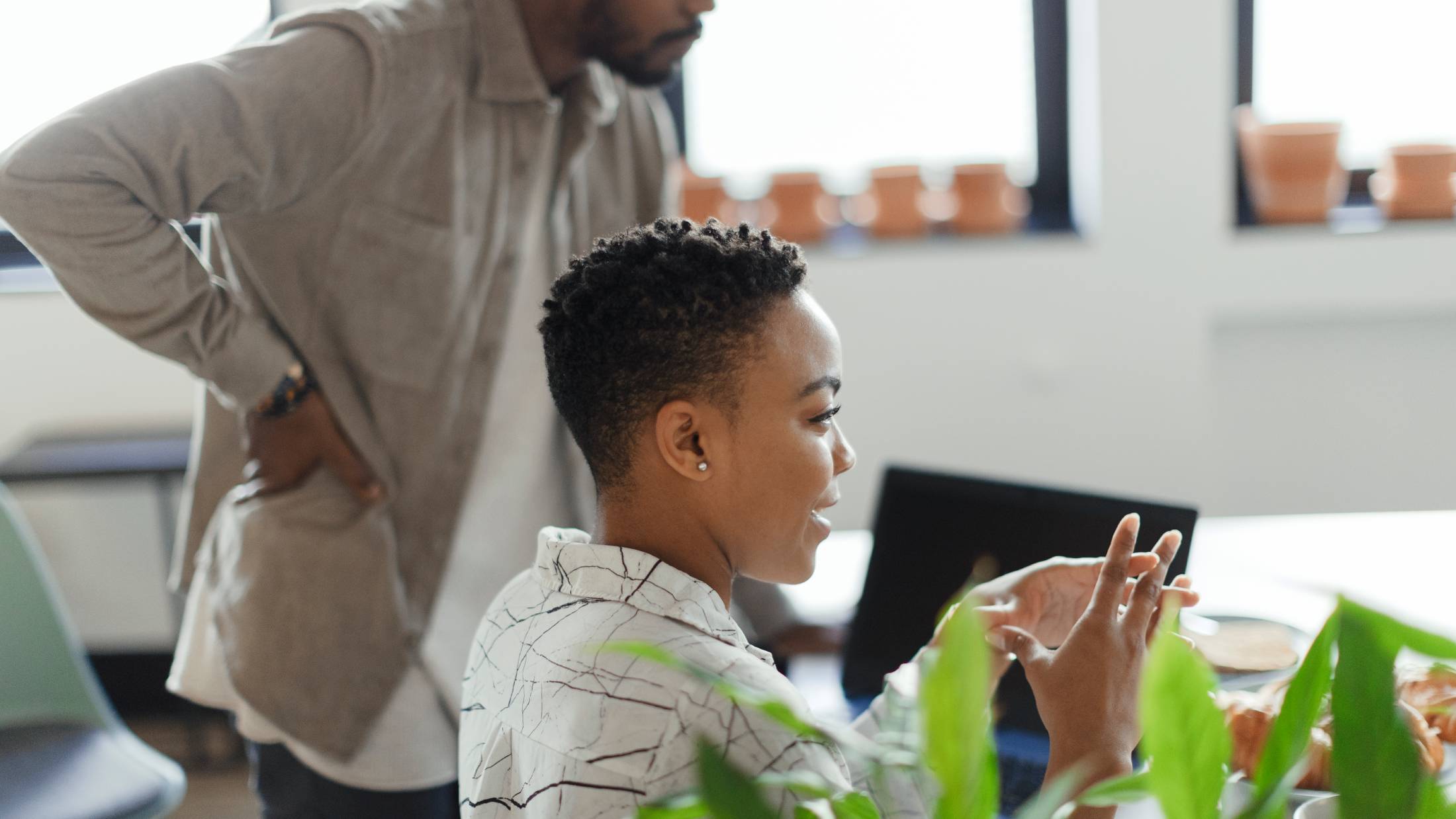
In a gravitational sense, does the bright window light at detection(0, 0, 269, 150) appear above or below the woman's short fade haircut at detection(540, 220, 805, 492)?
above

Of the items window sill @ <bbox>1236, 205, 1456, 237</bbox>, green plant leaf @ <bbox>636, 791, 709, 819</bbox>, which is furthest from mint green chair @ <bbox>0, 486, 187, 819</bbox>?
window sill @ <bbox>1236, 205, 1456, 237</bbox>

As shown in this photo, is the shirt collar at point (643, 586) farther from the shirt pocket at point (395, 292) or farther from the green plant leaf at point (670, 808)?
the shirt pocket at point (395, 292)

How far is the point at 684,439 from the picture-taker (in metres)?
0.90

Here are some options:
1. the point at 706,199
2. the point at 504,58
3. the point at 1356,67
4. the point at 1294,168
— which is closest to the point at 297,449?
the point at 504,58

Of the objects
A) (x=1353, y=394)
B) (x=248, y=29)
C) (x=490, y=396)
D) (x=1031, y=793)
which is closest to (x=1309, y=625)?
(x=1031, y=793)

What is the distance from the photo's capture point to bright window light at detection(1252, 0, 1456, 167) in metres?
2.95

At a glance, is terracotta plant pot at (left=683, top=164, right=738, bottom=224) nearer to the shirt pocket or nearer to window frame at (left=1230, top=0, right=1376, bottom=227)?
window frame at (left=1230, top=0, right=1376, bottom=227)

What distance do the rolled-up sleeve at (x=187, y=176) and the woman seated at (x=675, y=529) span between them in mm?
449

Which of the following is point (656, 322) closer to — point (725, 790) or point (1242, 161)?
point (725, 790)

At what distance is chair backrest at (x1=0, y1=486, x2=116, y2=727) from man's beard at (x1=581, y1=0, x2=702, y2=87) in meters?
1.06

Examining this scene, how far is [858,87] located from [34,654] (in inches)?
78.2

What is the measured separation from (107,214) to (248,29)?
1861mm

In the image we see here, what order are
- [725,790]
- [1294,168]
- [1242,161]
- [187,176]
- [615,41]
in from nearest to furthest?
[725,790] < [187,176] < [615,41] < [1294,168] < [1242,161]

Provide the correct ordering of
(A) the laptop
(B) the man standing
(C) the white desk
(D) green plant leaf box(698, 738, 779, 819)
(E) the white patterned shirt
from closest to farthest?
(D) green plant leaf box(698, 738, 779, 819) < (E) the white patterned shirt < (A) the laptop < (B) the man standing < (C) the white desk
